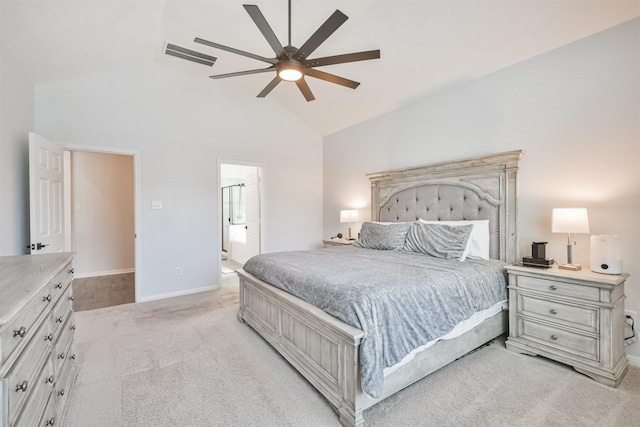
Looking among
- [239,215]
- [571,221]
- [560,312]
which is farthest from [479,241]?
[239,215]

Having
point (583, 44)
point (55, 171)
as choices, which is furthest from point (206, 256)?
point (583, 44)

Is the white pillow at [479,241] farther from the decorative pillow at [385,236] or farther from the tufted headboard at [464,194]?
the decorative pillow at [385,236]

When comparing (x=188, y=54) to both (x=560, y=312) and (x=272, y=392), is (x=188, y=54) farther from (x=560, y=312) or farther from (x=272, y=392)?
(x=560, y=312)

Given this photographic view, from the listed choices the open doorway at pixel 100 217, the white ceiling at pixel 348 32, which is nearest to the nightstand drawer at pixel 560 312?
the white ceiling at pixel 348 32

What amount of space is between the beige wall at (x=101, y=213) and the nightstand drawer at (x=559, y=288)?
672 cm

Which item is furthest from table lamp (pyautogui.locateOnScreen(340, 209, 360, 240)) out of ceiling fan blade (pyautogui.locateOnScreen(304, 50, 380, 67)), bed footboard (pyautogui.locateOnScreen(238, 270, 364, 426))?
ceiling fan blade (pyautogui.locateOnScreen(304, 50, 380, 67))

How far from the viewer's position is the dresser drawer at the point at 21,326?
93 centimetres

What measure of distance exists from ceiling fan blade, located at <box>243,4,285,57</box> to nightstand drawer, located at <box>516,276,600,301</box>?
2.76 metres

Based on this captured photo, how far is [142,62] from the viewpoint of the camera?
12.8ft

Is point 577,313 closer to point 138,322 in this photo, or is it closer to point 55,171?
point 138,322

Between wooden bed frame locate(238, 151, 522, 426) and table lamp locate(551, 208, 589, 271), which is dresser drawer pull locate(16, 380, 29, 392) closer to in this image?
wooden bed frame locate(238, 151, 522, 426)

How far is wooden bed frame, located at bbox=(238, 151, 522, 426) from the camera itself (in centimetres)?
172

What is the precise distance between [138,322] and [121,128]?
257cm

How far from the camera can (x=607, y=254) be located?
7.27 ft
